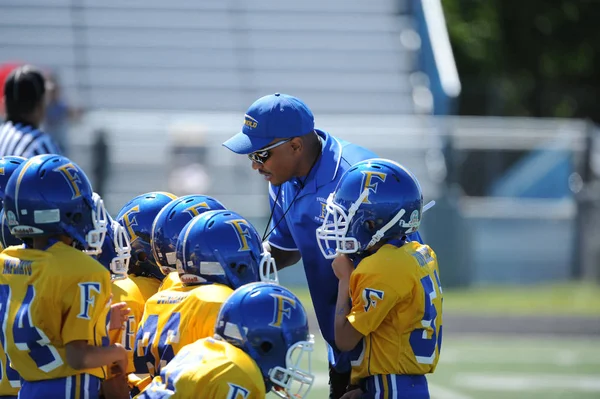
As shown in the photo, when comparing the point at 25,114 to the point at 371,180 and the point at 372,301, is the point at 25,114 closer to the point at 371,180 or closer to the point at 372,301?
the point at 371,180

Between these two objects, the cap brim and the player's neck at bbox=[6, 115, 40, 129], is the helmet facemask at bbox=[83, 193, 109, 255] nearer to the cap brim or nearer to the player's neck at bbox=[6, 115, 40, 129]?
the cap brim

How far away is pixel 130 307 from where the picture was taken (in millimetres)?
4191

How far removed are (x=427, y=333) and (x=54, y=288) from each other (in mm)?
1510

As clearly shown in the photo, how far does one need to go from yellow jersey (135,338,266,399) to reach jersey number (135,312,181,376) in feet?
1.02

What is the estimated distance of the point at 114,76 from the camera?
53.9 feet

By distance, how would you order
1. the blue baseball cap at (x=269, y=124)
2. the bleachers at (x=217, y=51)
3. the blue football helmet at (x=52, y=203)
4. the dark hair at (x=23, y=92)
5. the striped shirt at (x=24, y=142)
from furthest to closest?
the bleachers at (x=217, y=51)
the dark hair at (x=23, y=92)
the striped shirt at (x=24, y=142)
the blue baseball cap at (x=269, y=124)
the blue football helmet at (x=52, y=203)

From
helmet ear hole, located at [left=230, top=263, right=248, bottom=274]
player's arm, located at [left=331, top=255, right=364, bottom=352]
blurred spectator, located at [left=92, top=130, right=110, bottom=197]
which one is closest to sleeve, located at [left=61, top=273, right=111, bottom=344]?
helmet ear hole, located at [left=230, top=263, right=248, bottom=274]

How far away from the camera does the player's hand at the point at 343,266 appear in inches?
163

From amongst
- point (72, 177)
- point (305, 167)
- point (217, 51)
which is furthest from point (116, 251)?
point (217, 51)

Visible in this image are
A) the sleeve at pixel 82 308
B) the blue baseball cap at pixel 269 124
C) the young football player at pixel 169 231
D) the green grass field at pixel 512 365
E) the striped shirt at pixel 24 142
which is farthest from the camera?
the green grass field at pixel 512 365

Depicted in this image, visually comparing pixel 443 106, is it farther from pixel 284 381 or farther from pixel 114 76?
pixel 284 381

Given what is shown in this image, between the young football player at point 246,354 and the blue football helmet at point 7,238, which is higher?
the blue football helmet at point 7,238

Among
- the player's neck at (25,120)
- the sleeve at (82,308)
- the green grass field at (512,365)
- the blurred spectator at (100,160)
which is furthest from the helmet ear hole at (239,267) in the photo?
the blurred spectator at (100,160)

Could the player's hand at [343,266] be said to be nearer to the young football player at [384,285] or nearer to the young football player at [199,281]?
the young football player at [384,285]
